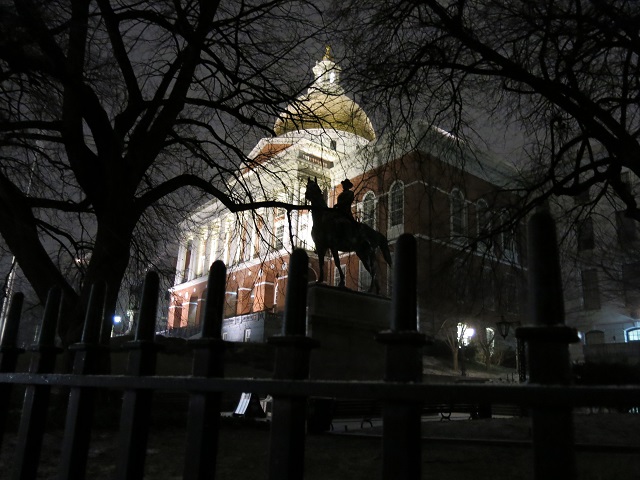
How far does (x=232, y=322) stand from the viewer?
36156mm

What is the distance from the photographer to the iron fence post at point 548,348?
1255mm

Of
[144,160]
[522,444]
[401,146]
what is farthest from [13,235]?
[522,444]

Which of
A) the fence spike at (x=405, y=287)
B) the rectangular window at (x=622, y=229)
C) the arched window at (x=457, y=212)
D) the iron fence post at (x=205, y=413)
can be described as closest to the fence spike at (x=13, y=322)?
the iron fence post at (x=205, y=413)

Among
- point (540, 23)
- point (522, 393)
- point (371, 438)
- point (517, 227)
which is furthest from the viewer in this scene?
point (517, 227)

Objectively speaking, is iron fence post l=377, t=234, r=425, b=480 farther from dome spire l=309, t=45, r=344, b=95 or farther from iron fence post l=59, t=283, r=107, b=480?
dome spire l=309, t=45, r=344, b=95

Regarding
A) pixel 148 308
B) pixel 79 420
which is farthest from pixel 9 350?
pixel 148 308

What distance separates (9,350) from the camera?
3.31 meters

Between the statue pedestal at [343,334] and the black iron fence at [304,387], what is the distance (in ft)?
28.2

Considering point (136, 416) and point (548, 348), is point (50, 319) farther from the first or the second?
point (548, 348)

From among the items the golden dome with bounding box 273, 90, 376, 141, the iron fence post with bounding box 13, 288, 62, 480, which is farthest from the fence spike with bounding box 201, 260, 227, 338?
the golden dome with bounding box 273, 90, 376, 141

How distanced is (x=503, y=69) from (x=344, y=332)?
21.5 feet

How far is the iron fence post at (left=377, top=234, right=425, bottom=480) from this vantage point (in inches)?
56.8

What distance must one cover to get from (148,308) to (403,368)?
1308 mm

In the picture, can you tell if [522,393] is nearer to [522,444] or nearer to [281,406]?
[281,406]
